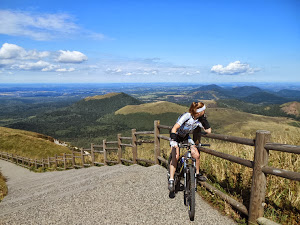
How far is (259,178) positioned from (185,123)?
5.99 feet

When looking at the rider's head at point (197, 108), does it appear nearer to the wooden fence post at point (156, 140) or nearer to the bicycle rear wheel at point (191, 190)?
the bicycle rear wheel at point (191, 190)

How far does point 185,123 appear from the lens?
488 centimetres

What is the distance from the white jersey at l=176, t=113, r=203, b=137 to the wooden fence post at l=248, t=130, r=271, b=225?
1391 millimetres

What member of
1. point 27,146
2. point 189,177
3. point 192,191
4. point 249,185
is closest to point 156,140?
point 189,177

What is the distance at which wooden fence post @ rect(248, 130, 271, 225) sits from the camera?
384cm

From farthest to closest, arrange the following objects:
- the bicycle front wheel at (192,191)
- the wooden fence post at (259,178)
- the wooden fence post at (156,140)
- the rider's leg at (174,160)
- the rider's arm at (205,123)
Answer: the wooden fence post at (156,140)
the rider's arm at (205,123)
the rider's leg at (174,160)
the bicycle front wheel at (192,191)
the wooden fence post at (259,178)

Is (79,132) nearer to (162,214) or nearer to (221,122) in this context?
(221,122)

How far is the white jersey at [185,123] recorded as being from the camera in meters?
4.73

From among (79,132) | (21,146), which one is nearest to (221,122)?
(79,132)

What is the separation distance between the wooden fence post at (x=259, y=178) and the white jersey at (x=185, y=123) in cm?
139

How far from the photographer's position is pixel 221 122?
574 feet

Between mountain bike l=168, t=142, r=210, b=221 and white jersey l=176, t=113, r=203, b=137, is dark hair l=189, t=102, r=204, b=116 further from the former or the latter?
mountain bike l=168, t=142, r=210, b=221

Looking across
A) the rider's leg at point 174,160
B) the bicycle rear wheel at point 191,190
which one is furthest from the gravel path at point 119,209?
the rider's leg at point 174,160

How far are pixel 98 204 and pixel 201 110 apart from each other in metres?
3.53
